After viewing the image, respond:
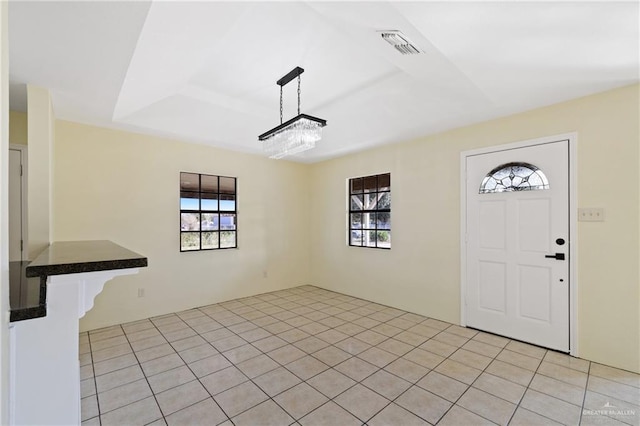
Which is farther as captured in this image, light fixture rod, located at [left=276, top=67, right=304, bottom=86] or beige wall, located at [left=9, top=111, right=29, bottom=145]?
beige wall, located at [left=9, top=111, right=29, bottom=145]

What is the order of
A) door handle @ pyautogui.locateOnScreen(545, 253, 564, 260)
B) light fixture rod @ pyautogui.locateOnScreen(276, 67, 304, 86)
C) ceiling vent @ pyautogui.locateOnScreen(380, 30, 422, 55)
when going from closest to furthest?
ceiling vent @ pyautogui.locateOnScreen(380, 30, 422, 55) → light fixture rod @ pyautogui.locateOnScreen(276, 67, 304, 86) → door handle @ pyautogui.locateOnScreen(545, 253, 564, 260)

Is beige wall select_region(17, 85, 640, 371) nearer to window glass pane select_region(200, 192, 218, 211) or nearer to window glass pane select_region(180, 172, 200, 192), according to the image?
window glass pane select_region(180, 172, 200, 192)

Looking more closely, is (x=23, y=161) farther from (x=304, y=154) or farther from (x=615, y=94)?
(x=615, y=94)

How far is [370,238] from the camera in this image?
4.82 meters

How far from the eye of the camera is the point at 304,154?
16.6ft

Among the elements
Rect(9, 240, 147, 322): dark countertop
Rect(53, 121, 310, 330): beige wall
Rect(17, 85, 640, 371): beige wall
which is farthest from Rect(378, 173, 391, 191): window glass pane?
Rect(9, 240, 147, 322): dark countertop

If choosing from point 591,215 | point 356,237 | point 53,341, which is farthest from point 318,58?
point 356,237

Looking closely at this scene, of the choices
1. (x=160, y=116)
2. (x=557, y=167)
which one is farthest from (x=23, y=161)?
(x=557, y=167)

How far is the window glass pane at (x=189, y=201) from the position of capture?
14.0ft

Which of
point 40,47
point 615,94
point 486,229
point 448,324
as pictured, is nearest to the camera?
point 40,47

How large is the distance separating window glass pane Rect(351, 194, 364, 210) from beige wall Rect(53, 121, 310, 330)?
1.25 m

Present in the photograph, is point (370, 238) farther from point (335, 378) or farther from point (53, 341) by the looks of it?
point (53, 341)

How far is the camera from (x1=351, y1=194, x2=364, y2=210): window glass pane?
4988mm

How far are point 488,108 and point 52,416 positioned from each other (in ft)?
13.0
